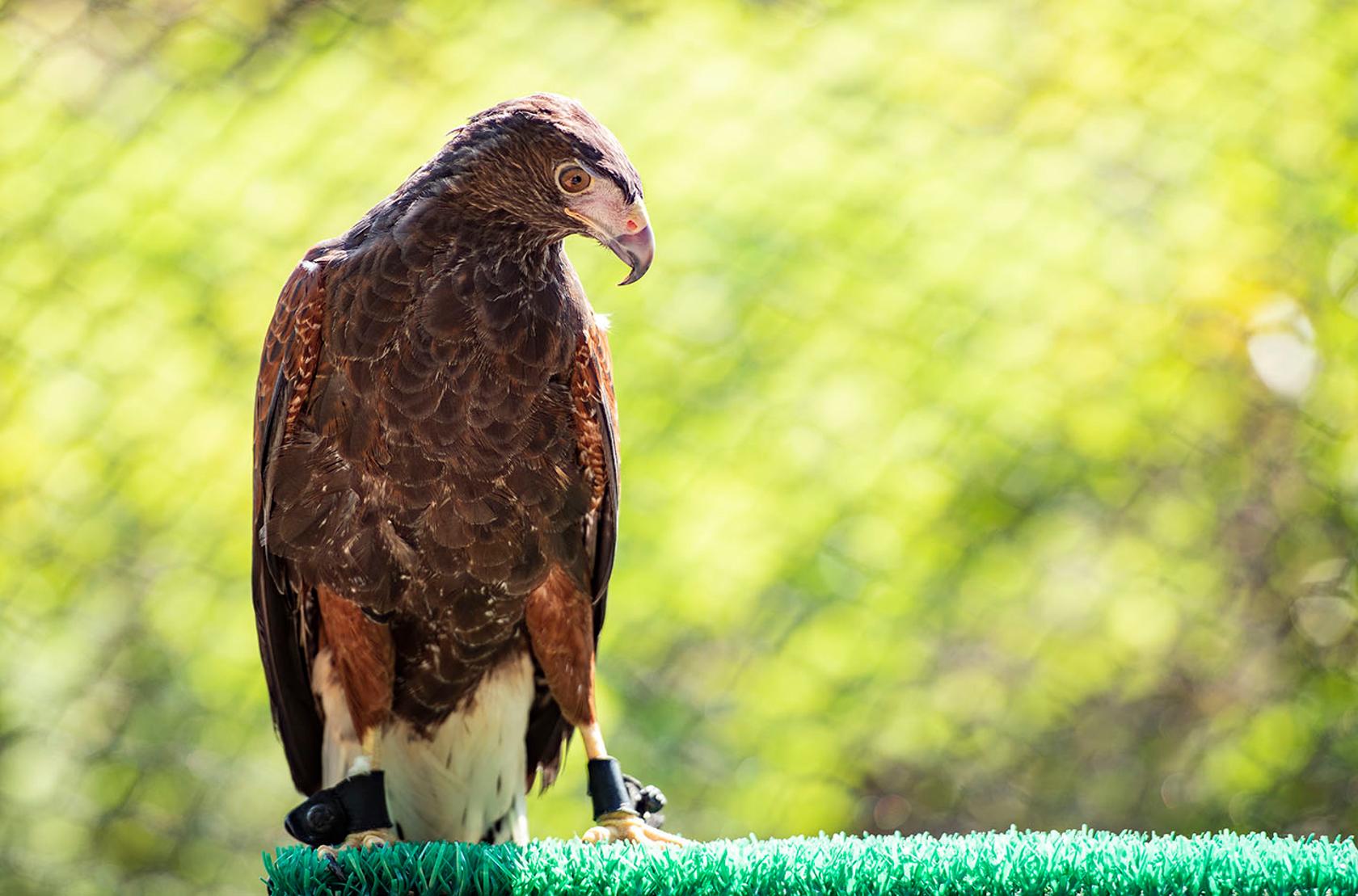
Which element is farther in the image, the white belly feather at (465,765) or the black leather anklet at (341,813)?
the white belly feather at (465,765)

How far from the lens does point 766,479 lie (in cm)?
351

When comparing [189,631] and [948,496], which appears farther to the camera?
[948,496]

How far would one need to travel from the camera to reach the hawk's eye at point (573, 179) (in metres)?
1.92

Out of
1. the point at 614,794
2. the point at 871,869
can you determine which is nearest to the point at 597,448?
the point at 614,794

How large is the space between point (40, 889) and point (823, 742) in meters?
2.12

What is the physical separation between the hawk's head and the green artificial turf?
87cm

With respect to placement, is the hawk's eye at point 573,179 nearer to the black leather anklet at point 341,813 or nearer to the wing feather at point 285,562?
the wing feather at point 285,562

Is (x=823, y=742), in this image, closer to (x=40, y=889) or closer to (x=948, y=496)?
(x=948, y=496)

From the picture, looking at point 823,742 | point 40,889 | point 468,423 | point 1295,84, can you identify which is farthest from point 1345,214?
point 40,889

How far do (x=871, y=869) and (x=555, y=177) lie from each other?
113 cm

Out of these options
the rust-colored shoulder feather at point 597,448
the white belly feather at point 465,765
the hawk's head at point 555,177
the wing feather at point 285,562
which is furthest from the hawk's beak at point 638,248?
the white belly feather at point 465,765

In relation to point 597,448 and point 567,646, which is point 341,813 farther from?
point 597,448

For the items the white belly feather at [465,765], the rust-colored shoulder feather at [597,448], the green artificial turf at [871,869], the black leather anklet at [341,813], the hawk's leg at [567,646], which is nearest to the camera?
the green artificial turf at [871,869]

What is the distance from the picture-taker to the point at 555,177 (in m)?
1.93
